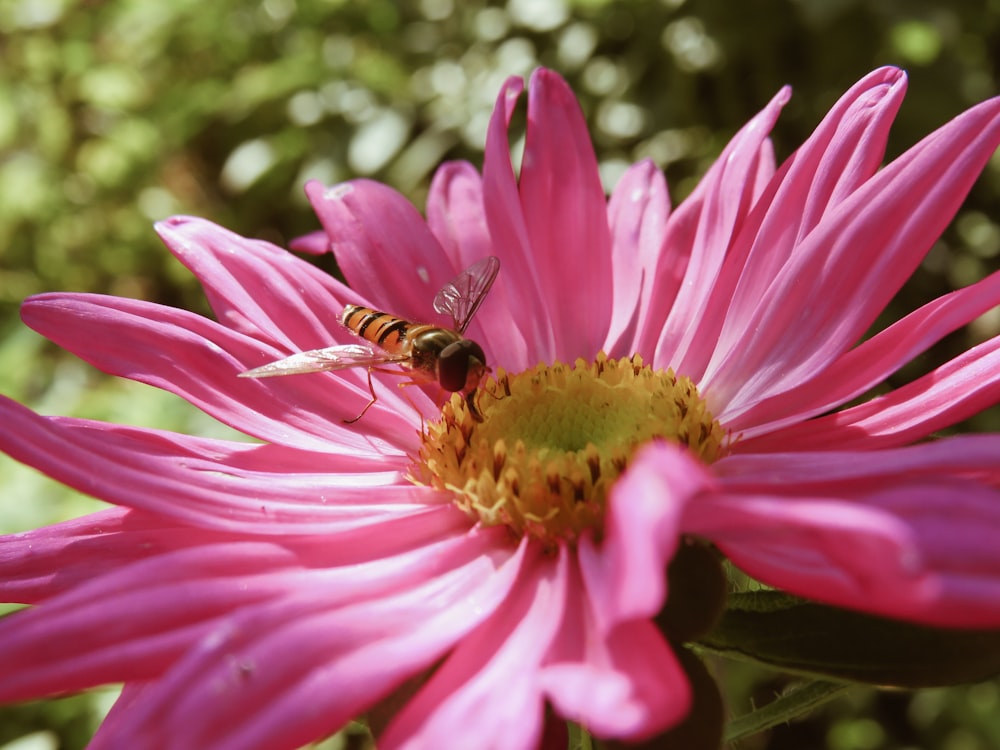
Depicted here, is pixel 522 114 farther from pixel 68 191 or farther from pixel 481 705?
pixel 481 705

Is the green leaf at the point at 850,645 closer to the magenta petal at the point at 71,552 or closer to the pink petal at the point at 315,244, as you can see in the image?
the magenta petal at the point at 71,552

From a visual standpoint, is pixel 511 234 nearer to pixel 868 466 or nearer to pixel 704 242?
pixel 704 242

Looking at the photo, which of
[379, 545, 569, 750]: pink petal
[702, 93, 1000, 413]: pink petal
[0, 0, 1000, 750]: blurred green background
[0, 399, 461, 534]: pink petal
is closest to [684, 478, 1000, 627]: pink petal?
[379, 545, 569, 750]: pink petal

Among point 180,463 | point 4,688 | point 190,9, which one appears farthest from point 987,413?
point 190,9

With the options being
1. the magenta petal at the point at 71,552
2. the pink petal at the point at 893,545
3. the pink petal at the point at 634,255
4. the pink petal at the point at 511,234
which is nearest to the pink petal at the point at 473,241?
the pink petal at the point at 511,234

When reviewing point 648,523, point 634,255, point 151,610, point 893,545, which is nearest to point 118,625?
point 151,610

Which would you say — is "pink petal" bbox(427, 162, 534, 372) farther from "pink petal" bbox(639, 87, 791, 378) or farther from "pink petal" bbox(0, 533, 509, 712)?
"pink petal" bbox(0, 533, 509, 712)
